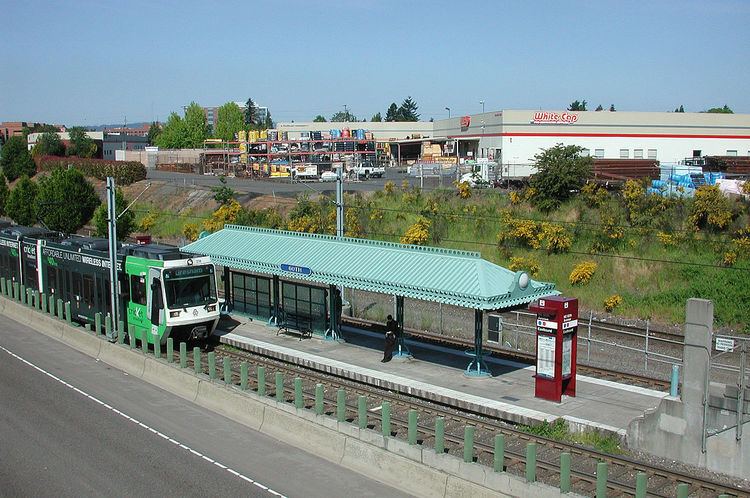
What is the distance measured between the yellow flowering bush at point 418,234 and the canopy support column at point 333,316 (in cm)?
1450

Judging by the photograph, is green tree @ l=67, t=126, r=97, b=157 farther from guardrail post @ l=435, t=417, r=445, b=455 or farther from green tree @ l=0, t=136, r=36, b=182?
guardrail post @ l=435, t=417, r=445, b=455

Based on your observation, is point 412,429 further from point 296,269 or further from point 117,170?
point 117,170

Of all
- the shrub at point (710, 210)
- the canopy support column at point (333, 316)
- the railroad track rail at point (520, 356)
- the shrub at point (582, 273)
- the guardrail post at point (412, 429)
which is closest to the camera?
the guardrail post at point (412, 429)

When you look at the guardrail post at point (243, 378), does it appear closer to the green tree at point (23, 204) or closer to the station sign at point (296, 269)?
the station sign at point (296, 269)

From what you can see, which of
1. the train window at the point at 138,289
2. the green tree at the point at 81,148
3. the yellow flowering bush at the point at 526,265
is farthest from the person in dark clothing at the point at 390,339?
the green tree at the point at 81,148

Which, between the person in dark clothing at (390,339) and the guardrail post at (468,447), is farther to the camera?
the person in dark clothing at (390,339)

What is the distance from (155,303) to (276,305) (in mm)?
5330

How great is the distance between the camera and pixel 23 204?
220 ft

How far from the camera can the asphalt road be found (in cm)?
1459

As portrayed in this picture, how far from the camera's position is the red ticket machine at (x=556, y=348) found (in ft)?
60.9

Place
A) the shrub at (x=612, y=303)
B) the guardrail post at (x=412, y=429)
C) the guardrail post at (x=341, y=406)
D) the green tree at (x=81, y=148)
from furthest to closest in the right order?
the green tree at (x=81, y=148)
the shrub at (x=612, y=303)
the guardrail post at (x=341, y=406)
the guardrail post at (x=412, y=429)

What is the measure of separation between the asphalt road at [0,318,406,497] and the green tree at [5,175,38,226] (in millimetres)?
48272

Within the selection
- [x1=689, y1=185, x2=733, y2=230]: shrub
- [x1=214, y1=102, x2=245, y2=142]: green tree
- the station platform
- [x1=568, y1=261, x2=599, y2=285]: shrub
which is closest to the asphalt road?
the station platform

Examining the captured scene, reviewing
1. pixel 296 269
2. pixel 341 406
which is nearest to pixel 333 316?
pixel 296 269
